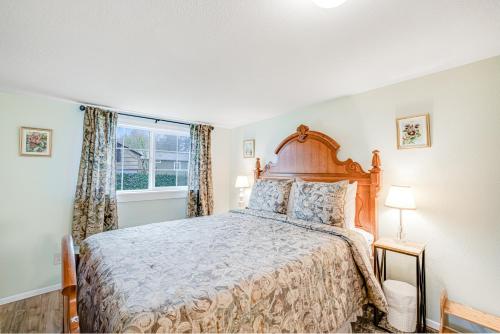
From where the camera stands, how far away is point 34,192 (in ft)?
8.39

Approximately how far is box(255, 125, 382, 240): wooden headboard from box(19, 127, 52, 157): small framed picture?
2.66 meters

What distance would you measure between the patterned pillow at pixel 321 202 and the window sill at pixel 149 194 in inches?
80.1

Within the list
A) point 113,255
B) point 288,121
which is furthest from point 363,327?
point 288,121

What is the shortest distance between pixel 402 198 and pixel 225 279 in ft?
5.38

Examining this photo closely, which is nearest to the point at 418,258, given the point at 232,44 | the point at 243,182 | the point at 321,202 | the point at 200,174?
the point at 321,202

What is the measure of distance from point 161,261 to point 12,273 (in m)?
2.26

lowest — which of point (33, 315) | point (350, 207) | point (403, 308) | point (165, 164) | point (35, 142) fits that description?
point (33, 315)

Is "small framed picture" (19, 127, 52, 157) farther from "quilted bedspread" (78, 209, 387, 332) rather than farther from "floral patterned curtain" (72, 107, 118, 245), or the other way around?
"quilted bedspread" (78, 209, 387, 332)

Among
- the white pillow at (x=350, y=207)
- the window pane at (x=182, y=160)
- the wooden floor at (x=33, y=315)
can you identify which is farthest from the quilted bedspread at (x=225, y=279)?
the window pane at (x=182, y=160)

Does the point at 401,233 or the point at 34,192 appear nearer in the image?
the point at 401,233

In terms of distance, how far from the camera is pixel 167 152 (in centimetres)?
376

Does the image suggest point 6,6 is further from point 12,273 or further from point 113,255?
point 12,273

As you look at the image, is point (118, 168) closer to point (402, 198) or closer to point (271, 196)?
point (271, 196)

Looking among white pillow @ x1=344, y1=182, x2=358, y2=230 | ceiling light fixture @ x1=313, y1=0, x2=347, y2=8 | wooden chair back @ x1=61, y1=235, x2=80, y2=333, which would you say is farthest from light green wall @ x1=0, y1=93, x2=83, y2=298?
white pillow @ x1=344, y1=182, x2=358, y2=230
